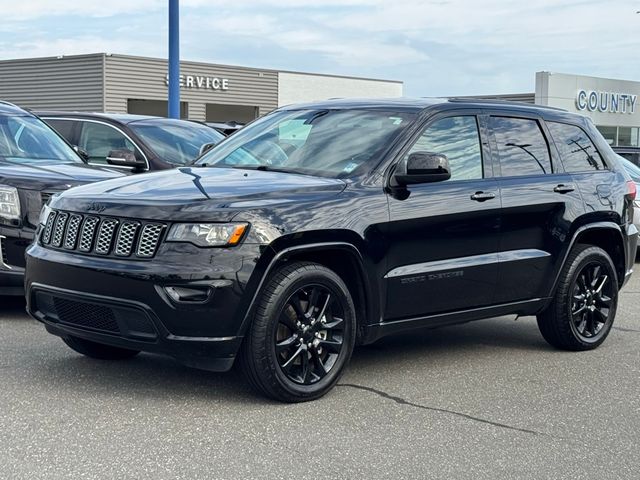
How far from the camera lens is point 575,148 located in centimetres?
748

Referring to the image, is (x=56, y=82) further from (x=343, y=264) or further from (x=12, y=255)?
(x=343, y=264)

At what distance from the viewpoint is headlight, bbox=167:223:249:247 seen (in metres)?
5.18

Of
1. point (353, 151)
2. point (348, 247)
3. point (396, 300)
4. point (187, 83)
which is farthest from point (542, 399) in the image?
point (187, 83)

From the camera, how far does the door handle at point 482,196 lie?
641 centimetres

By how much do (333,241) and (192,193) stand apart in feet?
2.70

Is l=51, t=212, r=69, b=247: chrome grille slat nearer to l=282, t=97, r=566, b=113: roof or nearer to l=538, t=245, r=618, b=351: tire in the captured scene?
l=282, t=97, r=566, b=113: roof

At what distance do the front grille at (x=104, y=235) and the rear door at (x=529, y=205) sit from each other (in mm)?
2459

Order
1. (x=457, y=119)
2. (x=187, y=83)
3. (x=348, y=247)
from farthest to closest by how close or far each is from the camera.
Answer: (x=187, y=83), (x=457, y=119), (x=348, y=247)

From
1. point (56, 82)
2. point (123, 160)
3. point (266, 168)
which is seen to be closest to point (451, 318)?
point (266, 168)

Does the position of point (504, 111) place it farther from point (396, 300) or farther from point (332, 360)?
point (332, 360)

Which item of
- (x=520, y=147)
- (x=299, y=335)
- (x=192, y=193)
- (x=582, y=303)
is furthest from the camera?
(x=582, y=303)

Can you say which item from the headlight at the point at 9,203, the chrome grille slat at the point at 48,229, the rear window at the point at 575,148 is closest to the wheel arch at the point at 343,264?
the chrome grille slat at the point at 48,229

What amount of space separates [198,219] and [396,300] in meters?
1.42

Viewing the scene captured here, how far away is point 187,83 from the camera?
40.8 m
